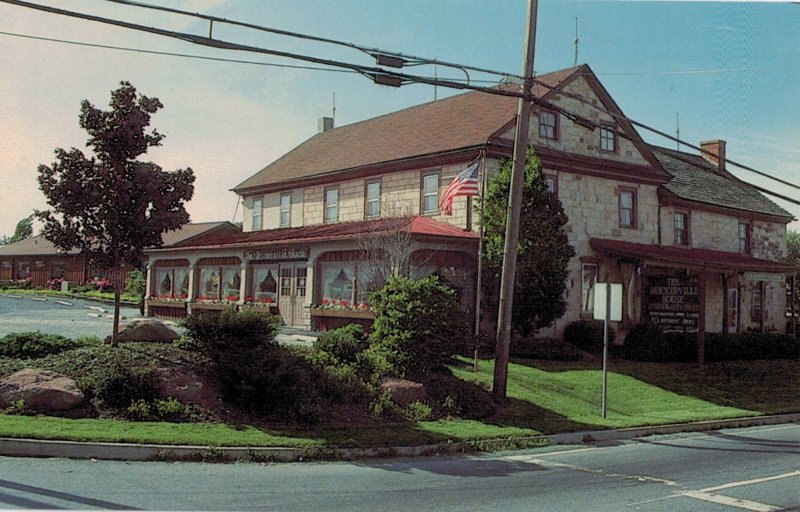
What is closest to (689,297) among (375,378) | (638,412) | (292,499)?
(638,412)

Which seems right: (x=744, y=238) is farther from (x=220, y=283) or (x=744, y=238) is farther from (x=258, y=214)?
(x=220, y=283)

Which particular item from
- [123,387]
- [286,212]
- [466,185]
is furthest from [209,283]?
[123,387]

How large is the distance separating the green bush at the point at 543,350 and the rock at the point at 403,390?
298 inches

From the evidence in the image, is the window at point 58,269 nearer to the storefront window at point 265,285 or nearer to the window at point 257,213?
the window at point 257,213

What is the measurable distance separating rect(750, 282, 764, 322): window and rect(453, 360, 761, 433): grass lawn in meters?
14.4

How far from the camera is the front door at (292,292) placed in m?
28.0

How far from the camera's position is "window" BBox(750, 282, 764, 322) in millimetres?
34938

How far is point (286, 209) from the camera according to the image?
33688mm

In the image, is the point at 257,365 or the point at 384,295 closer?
the point at 257,365

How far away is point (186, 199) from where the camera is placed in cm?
1568

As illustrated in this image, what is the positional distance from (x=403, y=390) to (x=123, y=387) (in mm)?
5043

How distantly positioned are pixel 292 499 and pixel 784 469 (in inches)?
282

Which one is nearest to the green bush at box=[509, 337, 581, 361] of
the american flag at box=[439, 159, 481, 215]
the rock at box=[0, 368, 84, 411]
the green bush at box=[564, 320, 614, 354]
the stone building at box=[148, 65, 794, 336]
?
the green bush at box=[564, 320, 614, 354]

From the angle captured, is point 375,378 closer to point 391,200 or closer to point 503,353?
point 503,353
